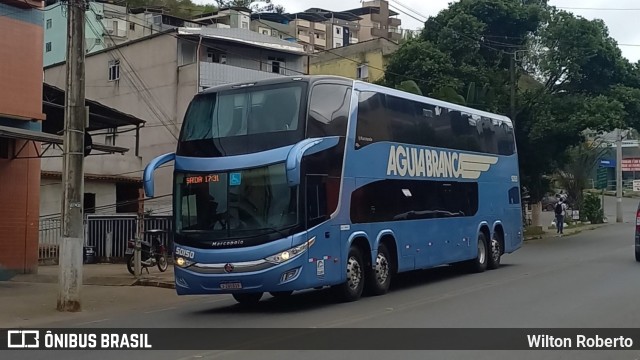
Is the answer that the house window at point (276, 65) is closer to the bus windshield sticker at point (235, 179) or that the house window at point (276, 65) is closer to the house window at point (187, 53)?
the house window at point (187, 53)

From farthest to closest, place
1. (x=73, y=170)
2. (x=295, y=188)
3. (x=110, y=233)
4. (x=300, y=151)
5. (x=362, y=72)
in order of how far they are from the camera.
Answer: (x=362, y=72) < (x=110, y=233) < (x=73, y=170) < (x=295, y=188) < (x=300, y=151)

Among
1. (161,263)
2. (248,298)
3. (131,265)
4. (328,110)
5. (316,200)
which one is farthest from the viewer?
(161,263)

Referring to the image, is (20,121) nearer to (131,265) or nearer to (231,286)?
(131,265)

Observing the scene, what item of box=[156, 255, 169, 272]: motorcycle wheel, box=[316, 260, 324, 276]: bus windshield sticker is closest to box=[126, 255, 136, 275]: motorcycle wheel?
box=[156, 255, 169, 272]: motorcycle wheel

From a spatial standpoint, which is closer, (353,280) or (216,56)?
(353,280)

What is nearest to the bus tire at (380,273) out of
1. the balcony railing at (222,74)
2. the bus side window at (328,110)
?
the bus side window at (328,110)

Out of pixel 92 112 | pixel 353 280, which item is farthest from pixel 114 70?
pixel 353 280

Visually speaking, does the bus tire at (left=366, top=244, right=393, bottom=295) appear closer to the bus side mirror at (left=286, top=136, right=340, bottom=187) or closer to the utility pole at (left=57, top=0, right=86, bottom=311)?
the bus side mirror at (left=286, top=136, right=340, bottom=187)

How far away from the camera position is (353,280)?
46.8 feet

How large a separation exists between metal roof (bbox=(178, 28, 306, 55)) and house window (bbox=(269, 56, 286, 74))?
2.47 feet

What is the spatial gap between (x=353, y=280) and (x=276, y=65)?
28443mm

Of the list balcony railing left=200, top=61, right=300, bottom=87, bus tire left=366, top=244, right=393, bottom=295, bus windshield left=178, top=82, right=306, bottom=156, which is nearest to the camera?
bus windshield left=178, top=82, right=306, bottom=156

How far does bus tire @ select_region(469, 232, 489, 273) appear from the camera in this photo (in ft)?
65.4

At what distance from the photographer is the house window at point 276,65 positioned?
135ft
